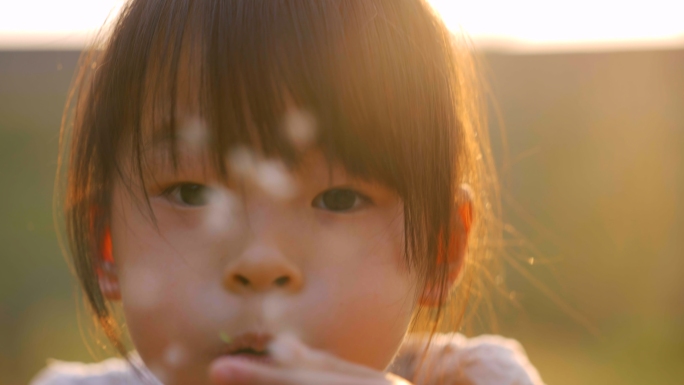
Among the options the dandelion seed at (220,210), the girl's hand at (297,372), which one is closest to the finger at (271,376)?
the girl's hand at (297,372)

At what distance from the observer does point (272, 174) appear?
3.15 feet

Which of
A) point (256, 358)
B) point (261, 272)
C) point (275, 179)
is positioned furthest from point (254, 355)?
point (275, 179)

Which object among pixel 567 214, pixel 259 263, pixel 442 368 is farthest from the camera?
pixel 567 214

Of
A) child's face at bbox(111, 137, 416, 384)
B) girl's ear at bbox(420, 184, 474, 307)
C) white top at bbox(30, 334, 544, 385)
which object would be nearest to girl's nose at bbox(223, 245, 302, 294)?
child's face at bbox(111, 137, 416, 384)

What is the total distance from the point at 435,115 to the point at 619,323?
2883mm

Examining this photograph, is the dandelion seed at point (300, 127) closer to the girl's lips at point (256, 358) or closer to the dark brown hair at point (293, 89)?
the dark brown hair at point (293, 89)

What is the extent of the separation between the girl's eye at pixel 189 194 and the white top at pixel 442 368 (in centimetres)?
66

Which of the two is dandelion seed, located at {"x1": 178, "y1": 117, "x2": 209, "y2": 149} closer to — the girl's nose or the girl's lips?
the girl's nose

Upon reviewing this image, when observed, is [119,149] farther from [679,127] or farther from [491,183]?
[679,127]

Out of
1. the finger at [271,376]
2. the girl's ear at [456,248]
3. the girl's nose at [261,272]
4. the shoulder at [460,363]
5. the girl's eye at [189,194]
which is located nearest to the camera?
the finger at [271,376]

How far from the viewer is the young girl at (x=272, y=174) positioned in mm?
951

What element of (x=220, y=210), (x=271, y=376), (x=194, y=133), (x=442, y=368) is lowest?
(x=271, y=376)

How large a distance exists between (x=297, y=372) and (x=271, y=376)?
0.13 ft

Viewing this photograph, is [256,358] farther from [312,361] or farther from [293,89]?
[293,89]
